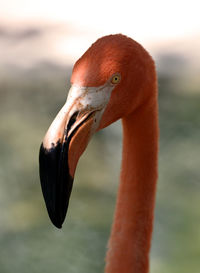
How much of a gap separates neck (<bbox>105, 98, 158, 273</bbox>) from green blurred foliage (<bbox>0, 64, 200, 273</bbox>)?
1.31 metres

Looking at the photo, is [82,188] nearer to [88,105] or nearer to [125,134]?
[125,134]

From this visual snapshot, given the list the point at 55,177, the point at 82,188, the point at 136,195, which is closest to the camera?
the point at 55,177

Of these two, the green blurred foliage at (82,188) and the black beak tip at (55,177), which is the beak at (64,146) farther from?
the green blurred foliage at (82,188)

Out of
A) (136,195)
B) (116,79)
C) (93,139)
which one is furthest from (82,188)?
(116,79)

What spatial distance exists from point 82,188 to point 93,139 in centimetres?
44

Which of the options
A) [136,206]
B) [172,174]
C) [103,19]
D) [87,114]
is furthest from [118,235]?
[103,19]

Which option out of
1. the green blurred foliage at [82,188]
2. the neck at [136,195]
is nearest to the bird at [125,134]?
the neck at [136,195]

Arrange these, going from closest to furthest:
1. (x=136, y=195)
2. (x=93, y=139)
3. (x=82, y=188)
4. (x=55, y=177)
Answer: (x=55, y=177), (x=136, y=195), (x=82, y=188), (x=93, y=139)

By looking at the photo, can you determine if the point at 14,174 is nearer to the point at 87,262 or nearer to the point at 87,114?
the point at 87,262

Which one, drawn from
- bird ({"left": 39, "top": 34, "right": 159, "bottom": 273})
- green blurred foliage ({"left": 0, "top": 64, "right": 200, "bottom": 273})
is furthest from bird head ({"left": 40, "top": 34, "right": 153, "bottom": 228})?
green blurred foliage ({"left": 0, "top": 64, "right": 200, "bottom": 273})

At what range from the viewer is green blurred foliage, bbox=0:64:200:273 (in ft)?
9.96

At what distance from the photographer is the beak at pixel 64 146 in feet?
4.51

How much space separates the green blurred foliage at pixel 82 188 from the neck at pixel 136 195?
1315 millimetres

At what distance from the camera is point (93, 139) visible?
3666 mm
